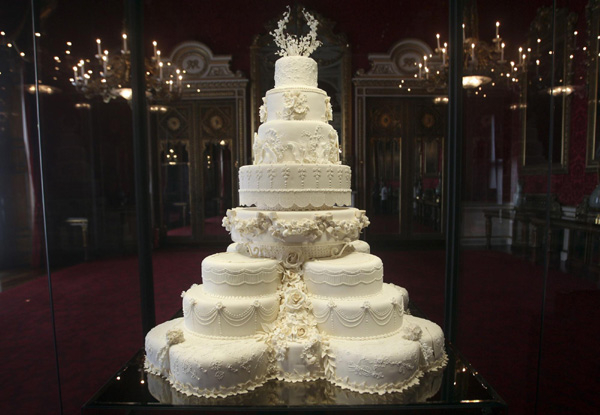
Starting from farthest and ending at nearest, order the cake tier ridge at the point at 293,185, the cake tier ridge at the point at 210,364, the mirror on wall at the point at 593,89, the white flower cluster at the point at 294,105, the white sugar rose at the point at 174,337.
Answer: the white flower cluster at the point at 294,105, the cake tier ridge at the point at 293,185, the mirror on wall at the point at 593,89, the white sugar rose at the point at 174,337, the cake tier ridge at the point at 210,364

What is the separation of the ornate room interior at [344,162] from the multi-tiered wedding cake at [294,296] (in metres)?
0.76

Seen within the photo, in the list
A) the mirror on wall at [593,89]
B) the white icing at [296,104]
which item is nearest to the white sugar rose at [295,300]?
the white icing at [296,104]

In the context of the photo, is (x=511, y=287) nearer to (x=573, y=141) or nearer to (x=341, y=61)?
(x=573, y=141)

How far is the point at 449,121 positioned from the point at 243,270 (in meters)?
2.14

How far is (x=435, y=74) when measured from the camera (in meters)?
3.98

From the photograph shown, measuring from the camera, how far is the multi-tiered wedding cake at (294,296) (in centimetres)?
234

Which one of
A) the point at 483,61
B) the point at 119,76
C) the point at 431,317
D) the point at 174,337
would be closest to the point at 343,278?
the point at 174,337

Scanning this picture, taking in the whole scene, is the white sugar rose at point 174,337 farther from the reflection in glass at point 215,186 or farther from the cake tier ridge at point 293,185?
the reflection in glass at point 215,186

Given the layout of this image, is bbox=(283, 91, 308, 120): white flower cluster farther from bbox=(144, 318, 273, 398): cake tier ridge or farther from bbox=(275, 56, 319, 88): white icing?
bbox=(144, 318, 273, 398): cake tier ridge

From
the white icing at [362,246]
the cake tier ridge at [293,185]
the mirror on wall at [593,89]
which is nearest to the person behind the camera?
the mirror on wall at [593,89]

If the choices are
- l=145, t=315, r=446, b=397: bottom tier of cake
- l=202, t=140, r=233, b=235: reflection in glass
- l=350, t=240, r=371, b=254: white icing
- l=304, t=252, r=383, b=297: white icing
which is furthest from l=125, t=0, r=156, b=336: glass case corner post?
l=350, t=240, r=371, b=254: white icing

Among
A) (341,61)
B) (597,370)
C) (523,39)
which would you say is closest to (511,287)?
(597,370)

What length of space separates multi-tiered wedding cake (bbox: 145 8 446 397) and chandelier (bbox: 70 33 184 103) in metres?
1.37

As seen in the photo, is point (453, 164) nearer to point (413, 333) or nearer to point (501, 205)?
point (501, 205)
